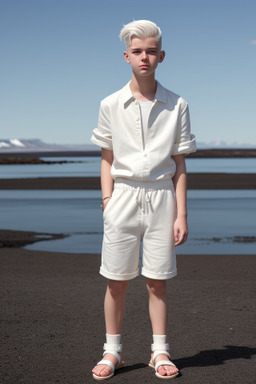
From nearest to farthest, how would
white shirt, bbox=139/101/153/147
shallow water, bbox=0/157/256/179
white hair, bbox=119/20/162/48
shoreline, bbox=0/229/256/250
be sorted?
white hair, bbox=119/20/162/48, white shirt, bbox=139/101/153/147, shoreline, bbox=0/229/256/250, shallow water, bbox=0/157/256/179

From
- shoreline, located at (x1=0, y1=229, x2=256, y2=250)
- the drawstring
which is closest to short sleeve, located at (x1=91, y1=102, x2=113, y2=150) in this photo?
the drawstring

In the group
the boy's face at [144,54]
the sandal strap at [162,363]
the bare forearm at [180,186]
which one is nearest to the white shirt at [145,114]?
the boy's face at [144,54]

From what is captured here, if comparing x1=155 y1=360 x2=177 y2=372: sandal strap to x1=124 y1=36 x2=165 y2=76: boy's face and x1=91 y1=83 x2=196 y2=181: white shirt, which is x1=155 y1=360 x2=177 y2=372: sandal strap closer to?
x1=91 y1=83 x2=196 y2=181: white shirt

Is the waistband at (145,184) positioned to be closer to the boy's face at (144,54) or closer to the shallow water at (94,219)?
the boy's face at (144,54)

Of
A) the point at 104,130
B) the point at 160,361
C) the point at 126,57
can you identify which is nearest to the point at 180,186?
the point at 104,130

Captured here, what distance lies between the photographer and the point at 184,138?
418cm

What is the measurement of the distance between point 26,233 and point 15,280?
17.2 feet

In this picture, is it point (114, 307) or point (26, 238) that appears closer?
point (114, 307)

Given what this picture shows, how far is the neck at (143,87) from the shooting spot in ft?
13.5

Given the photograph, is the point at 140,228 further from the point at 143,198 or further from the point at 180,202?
the point at 180,202

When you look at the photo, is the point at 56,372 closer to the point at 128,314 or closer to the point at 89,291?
the point at 128,314

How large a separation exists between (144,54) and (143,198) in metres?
0.89

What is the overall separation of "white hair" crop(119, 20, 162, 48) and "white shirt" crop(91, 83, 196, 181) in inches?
13.3

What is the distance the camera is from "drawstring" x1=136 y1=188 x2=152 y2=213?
13.3 ft
